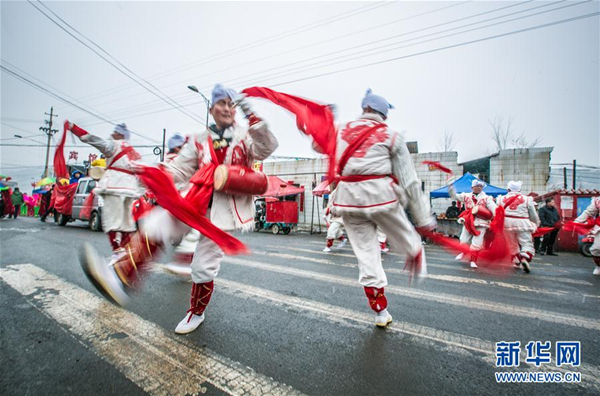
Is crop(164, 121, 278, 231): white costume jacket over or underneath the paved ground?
over

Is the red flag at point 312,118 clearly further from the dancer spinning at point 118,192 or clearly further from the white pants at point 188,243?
the dancer spinning at point 118,192

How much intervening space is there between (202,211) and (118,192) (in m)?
3.24

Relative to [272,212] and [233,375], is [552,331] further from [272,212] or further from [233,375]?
[272,212]

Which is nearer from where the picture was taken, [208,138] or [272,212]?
[208,138]

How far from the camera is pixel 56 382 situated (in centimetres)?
170

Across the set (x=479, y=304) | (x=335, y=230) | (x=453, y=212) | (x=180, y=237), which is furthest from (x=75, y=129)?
(x=453, y=212)

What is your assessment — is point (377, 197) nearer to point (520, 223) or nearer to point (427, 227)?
point (427, 227)

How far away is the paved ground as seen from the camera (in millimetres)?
1750

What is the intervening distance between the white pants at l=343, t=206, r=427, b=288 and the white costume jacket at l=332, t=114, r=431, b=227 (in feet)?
0.28

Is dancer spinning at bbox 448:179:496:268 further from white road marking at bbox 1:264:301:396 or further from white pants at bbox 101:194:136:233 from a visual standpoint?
white pants at bbox 101:194:136:233

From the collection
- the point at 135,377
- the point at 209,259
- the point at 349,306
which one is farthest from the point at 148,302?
the point at 349,306

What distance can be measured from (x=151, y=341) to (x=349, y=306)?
1.88m

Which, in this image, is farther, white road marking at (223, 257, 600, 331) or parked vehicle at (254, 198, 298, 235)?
parked vehicle at (254, 198, 298, 235)

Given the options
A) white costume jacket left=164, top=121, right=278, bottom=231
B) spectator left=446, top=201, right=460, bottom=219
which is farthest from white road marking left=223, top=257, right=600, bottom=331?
spectator left=446, top=201, right=460, bottom=219
